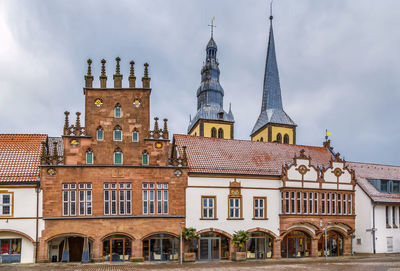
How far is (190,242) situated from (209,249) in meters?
1.78

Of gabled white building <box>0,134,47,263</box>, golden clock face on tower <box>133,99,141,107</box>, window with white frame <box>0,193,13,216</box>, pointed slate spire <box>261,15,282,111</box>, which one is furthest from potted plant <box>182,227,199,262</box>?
pointed slate spire <box>261,15,282,111</box>

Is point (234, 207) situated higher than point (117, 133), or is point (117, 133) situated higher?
point (117, 133)

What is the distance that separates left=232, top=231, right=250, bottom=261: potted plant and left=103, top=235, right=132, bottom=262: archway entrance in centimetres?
847

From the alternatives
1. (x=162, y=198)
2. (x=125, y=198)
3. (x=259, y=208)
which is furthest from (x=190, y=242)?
(x=259, y=208)

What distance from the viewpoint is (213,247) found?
3881 centimetres

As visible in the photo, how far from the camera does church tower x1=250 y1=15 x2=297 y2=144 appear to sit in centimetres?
6931

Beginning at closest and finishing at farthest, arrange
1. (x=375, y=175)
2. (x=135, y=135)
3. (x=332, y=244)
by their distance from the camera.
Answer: (x=135, y=135)
(x=332, y=244)
(x=375, y=175)

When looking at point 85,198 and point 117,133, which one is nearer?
point 85,198

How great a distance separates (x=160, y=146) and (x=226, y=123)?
33771 millimetres

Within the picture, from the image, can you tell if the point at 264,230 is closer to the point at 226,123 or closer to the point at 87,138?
the point at 87,138

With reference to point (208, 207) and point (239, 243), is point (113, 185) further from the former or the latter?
point (239, 243)

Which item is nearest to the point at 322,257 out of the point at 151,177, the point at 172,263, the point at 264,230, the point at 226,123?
the point at 264,230

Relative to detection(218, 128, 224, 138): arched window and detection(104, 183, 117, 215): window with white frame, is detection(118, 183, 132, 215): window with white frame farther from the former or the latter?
detection(218, 128, 224, 138): arched window

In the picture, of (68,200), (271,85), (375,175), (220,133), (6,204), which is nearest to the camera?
(6,204)
